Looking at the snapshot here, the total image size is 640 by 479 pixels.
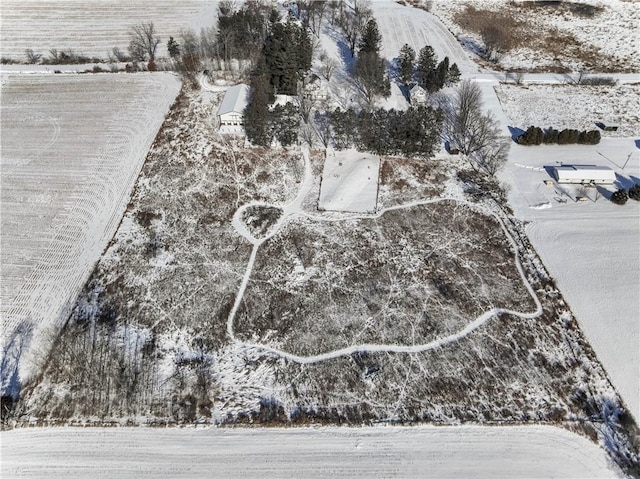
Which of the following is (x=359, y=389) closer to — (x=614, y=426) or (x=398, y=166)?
(x=614, y=426)

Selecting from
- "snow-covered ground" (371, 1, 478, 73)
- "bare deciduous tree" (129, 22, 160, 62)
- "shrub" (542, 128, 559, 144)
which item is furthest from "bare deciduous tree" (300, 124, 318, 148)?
"bare deciduous tree" (129, 22, 160, 62)

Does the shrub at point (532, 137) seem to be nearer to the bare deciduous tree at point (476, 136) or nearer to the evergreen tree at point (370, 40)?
the bare deciduous tree at point (476, 136)

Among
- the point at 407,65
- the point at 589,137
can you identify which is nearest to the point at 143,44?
the point at 407,65

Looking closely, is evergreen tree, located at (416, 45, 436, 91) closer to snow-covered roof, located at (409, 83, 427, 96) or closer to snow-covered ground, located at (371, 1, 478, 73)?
snow-covered roof, located at (409, 83, 427, 96)

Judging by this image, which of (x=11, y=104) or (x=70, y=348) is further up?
(x=11, y=104)

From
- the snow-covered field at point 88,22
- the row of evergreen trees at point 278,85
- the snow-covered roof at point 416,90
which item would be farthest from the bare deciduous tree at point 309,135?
the snow-covered field at point 88,22

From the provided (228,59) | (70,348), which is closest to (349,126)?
(228,59)
